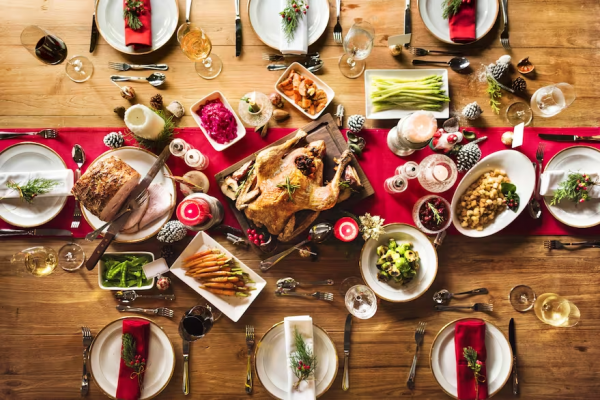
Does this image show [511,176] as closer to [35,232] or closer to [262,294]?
[262,294]

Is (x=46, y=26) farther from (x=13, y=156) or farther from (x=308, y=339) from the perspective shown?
(x=308, y=339)

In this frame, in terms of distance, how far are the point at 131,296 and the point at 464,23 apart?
2891 mm

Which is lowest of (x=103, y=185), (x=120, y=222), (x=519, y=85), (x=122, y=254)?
(x=122, y=254)

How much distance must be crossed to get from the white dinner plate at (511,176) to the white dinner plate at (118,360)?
206 centimetres

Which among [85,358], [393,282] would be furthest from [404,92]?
[85,358]

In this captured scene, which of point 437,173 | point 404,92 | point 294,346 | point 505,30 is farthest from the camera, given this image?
point 505,30

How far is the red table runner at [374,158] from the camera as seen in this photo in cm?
258

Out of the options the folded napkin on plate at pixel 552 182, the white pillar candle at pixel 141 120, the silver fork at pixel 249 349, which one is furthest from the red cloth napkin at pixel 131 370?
the folded napkin on plate at pixel 552 182

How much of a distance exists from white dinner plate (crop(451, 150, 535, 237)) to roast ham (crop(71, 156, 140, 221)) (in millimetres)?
2059

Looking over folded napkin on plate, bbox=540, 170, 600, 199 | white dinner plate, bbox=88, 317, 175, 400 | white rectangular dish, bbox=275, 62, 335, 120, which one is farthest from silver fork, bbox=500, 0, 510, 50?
white dinner plate, bbox=88, 317, 175, 400

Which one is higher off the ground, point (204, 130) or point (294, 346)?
point (204, 130)

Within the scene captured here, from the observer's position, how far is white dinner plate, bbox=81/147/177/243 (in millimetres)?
2484

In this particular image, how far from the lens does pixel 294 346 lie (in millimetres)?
2445

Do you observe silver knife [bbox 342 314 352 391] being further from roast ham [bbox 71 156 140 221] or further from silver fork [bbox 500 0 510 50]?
silver fork [bbox 500 0 510 50]
